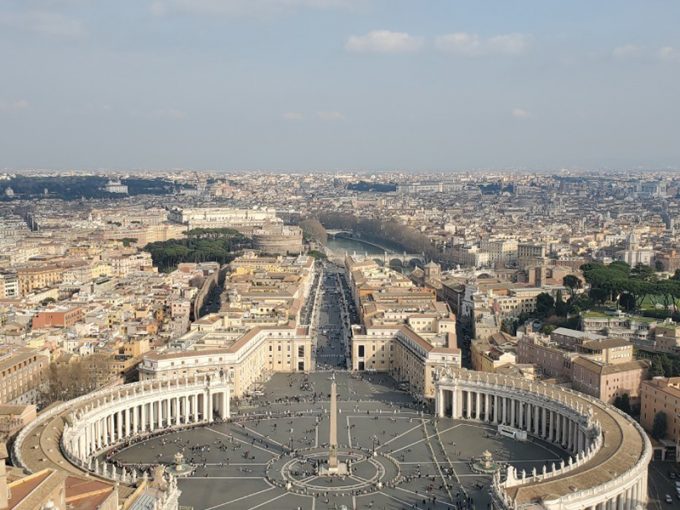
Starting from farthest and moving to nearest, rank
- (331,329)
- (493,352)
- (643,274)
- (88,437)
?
(643,274) → (331,329) → (493,352) → (88,437)

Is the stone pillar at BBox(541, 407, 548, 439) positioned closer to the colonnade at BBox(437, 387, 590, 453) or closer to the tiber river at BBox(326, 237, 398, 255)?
the colonnade at BBox(437, 387, 590, 453)

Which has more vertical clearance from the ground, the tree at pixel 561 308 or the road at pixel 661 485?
the tree at pixel 561 308

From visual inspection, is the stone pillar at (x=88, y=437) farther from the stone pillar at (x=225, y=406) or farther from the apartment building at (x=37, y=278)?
the apartment building at (x=37, y=278)

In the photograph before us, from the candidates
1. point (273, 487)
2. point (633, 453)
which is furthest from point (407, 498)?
point (633, 453)

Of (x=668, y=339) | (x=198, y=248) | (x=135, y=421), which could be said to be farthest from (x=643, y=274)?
(x=198, y=248)

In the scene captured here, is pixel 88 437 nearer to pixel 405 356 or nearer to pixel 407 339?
pixel 405 356

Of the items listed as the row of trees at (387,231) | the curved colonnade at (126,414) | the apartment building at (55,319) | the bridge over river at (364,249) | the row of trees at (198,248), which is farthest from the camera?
the row of trees at (387,231)

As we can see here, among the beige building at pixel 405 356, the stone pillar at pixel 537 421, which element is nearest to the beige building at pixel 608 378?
the stone pillar at pixel 537 421
